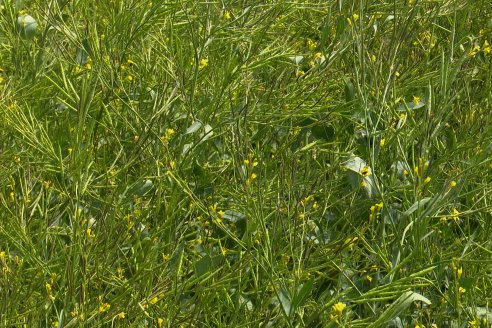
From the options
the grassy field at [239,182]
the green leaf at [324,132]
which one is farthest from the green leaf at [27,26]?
the green leaf at [324,132]

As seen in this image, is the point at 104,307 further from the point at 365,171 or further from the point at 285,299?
the point at 365,171

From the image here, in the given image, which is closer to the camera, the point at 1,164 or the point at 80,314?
the point at 80,314

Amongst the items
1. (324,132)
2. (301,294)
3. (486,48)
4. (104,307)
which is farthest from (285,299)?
(486,48)

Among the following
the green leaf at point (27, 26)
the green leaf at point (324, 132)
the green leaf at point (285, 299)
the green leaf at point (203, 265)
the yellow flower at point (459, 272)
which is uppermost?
the green leaf at point (27, 26)

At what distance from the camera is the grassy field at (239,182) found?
2.26m

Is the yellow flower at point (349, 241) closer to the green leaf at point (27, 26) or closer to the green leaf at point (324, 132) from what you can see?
the green leaf at point (324, 132)

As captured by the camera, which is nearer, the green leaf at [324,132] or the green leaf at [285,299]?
the green leaf at [285,299]

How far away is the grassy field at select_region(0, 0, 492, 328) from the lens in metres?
2.26

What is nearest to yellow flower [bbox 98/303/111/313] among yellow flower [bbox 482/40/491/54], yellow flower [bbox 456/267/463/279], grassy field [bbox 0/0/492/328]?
grassy field [bbox 0/0/492/328]

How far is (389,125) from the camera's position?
2658mm

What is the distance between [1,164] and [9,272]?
0.54 m

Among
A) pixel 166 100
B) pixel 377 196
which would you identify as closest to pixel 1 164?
pixel 166 100

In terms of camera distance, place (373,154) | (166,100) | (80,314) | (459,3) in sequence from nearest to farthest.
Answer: (80,314)
(373,154)
(166,100)
(459,3)

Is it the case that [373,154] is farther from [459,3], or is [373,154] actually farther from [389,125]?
[459,3]
